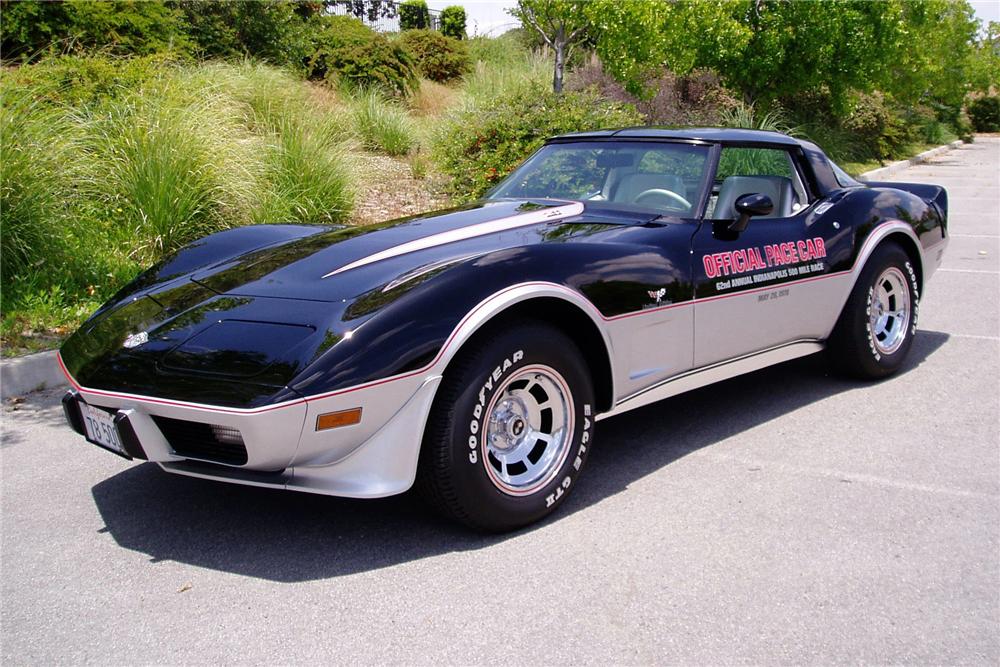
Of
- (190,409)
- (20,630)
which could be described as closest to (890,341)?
(190,409)

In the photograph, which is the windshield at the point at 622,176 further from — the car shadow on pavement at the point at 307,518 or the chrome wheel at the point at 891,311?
the chrome wheel at the point at 891,311

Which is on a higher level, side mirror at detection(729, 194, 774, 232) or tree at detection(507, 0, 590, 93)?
tree at detection(507, 0, 590, 93)

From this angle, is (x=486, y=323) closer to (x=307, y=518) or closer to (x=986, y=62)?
(x=307, y=518)

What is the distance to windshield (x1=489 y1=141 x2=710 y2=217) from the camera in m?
4.67

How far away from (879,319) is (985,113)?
5025cm

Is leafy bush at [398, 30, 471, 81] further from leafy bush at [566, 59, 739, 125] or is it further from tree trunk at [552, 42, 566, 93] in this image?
tree trunk at [552, 42, 566, 93]

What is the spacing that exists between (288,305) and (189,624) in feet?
3.78

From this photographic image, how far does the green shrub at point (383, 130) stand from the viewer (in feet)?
45.1

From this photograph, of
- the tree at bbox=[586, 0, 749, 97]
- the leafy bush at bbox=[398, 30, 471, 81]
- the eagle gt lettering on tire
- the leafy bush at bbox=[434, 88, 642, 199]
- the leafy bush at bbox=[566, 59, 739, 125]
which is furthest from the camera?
the leafy bush at bbox=[398, 30, 471, 81]

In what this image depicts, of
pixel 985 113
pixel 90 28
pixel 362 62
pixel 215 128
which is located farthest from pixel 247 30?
pixel 985 113

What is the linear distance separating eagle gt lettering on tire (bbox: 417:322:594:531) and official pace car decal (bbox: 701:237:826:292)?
97 centimetres

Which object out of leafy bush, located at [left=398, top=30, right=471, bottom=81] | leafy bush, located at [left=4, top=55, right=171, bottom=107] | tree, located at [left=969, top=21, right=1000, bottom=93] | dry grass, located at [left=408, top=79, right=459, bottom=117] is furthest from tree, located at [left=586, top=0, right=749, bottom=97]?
tree, located at [left=969, top=21, right=1000, bottom=93]

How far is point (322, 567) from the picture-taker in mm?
3348

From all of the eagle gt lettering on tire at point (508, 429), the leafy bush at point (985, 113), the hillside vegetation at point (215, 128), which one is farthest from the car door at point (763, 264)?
the leafy bush at point (985, 113)
